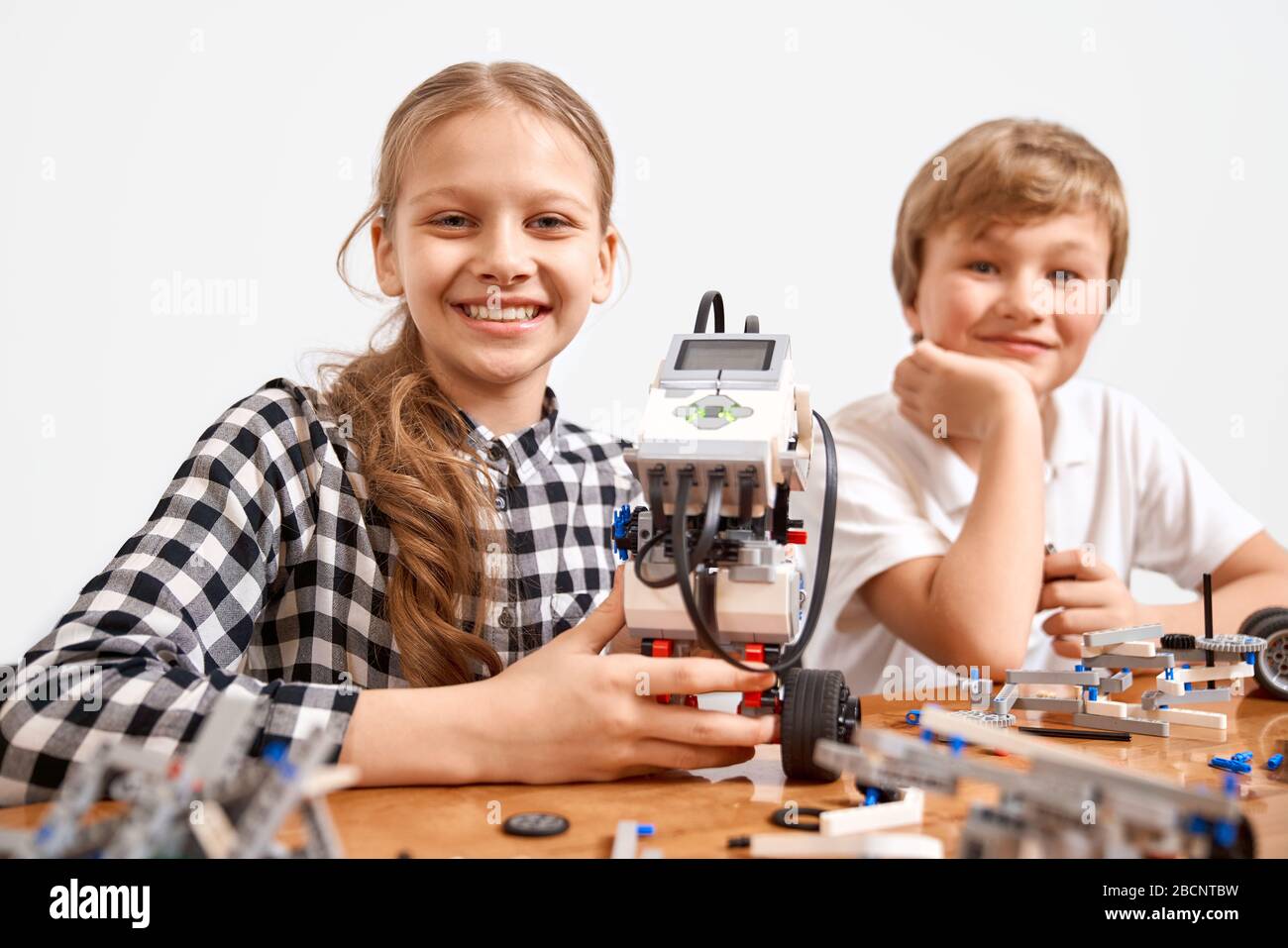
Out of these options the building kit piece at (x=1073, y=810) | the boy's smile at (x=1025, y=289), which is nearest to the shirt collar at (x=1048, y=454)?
the boy's smile at (x=1025, y=289)

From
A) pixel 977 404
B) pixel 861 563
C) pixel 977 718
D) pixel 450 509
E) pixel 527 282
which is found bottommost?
pixel 977 718

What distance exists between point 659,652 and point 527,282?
595mm

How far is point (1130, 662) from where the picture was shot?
1.33 metres

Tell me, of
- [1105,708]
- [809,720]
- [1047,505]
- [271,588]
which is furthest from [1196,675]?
[271,588]

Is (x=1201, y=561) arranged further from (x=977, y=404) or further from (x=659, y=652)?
(x=659, y=652)

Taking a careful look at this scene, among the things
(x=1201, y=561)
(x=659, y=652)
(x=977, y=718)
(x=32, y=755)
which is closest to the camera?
(x=32, y=755)

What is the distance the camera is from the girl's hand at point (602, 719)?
37.7 inches

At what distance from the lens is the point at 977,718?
4.11ft

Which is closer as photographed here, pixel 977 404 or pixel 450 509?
pixel 450 509

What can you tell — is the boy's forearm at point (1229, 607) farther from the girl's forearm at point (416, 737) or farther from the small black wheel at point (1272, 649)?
the girl's forearm at point (416, 737)

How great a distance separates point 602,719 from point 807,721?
193mm

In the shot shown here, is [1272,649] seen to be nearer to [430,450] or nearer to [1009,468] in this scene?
[1009,468]
